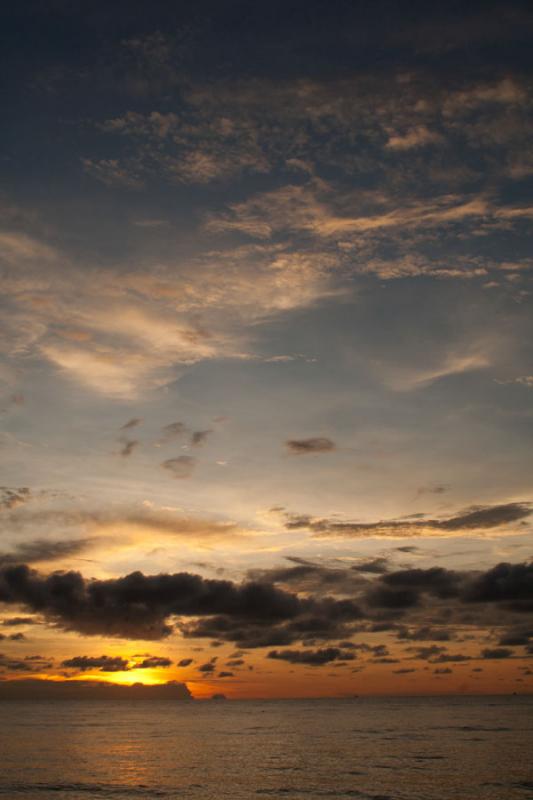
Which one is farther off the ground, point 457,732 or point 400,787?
point 400,787

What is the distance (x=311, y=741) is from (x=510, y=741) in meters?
39.3

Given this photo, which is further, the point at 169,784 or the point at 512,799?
the point at 169,784

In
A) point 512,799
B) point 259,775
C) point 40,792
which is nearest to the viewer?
point 512,799

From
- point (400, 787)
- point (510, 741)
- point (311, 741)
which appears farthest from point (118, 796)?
point (510, 741)

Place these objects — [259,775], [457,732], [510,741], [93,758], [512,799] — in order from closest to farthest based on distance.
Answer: [512,799] → [259,775] → [93,758] → [510,741] → [457,732]

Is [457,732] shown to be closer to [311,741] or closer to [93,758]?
[311,741]

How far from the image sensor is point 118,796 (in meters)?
68.2

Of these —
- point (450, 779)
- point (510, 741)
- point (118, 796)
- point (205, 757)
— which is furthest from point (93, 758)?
point (510, 741)

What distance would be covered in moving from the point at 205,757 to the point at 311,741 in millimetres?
40172

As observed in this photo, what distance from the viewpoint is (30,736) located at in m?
158

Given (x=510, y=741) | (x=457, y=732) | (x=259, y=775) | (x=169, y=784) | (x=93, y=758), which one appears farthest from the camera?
(x=457, y=732)

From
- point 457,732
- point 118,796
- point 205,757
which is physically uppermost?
point 118,796

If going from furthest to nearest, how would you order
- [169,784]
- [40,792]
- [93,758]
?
1. [93,758]
2. [169,784]
3. [40,792]

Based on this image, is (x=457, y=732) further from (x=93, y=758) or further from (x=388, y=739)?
(x=93, y=758)
